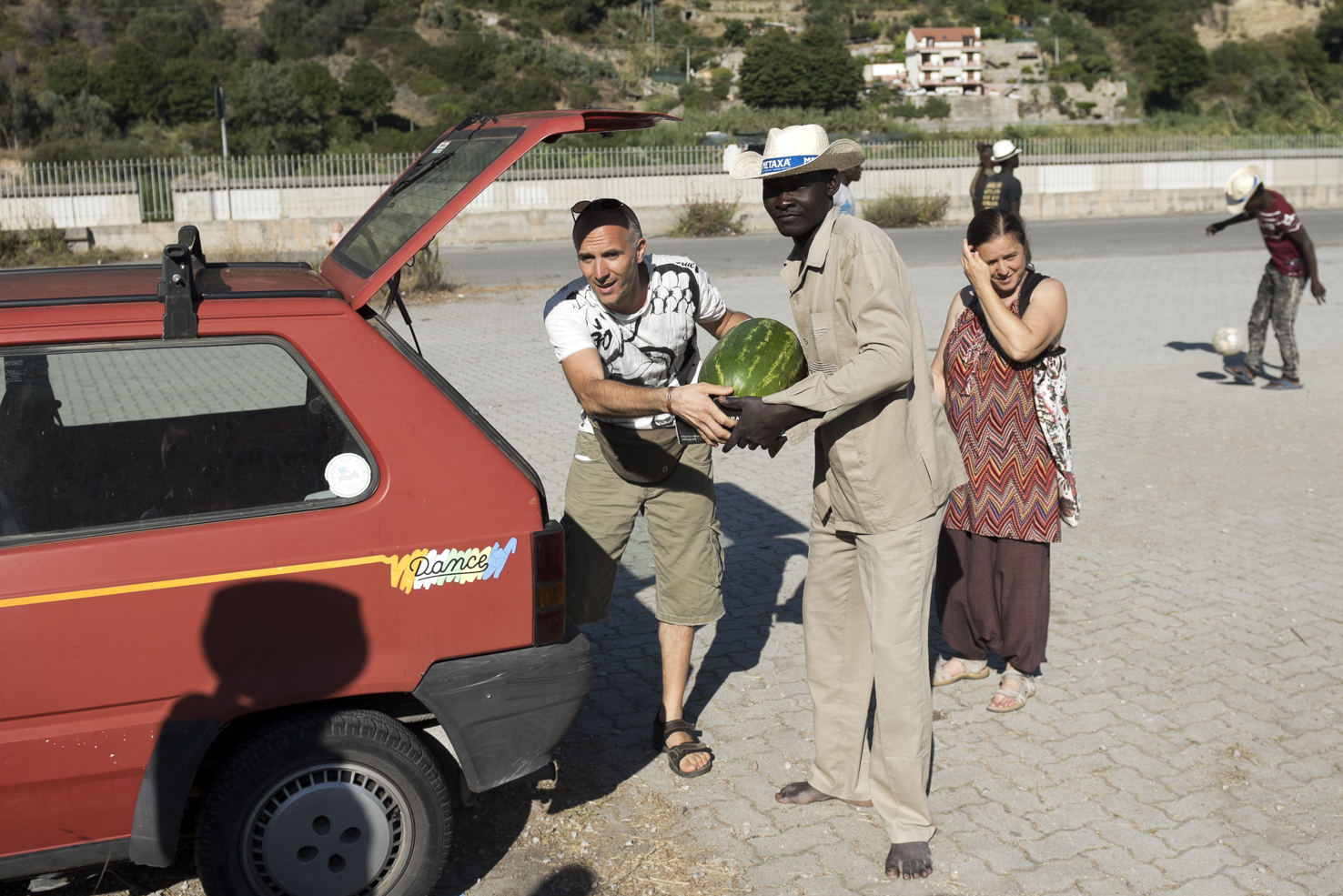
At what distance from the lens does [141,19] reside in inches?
2923

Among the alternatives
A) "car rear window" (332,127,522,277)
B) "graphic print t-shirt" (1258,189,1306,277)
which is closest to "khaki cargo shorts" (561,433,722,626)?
"car rear window" (332,127,522,277)

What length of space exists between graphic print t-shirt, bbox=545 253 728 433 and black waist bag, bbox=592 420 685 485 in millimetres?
34

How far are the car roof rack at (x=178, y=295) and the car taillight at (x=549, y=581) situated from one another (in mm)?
1028

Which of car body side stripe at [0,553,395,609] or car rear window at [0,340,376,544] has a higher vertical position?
car rear window at [0,340,376,544]

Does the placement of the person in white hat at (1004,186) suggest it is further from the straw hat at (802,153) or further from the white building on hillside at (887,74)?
the white building on hillside at (887,74)

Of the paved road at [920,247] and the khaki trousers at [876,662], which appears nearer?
the khaki trousers at [876,662]

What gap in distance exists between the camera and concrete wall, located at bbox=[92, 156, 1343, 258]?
26.5 metres

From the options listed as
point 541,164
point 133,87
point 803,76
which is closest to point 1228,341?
point 541,164

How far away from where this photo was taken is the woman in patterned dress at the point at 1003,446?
A: 4.40 meters

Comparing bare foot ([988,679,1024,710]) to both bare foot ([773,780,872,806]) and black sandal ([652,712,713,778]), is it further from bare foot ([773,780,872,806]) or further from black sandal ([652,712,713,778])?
black sandal ([652,712,713,778])

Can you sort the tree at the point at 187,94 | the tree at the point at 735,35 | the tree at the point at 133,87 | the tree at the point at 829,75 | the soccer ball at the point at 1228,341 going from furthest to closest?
the tree at the point at 735,35 → the tree at the point at 829,75 → the tree at the point at 187,94 → the tree at the point at 133,87 → the soccer ball at the point at 1228,341

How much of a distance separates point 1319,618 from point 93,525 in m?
5.09

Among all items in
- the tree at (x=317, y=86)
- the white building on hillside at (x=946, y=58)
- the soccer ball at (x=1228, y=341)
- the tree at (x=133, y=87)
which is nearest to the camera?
the soccer ball at (x=1228, y=341)

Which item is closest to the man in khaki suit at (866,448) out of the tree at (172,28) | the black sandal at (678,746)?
the black sandal at (678,746)
